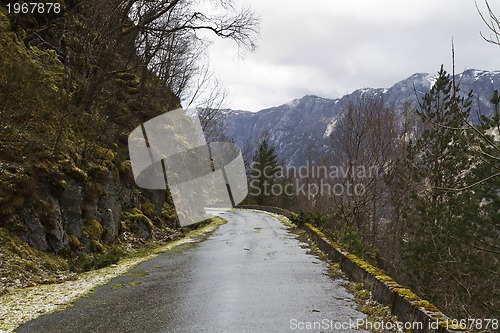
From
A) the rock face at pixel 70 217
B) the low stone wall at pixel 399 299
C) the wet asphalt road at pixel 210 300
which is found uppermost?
the rock face at pixel 70 217

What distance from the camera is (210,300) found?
785cm

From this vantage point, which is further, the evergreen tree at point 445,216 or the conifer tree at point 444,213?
the conifer tree at point 444,213

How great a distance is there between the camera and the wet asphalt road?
20.7 ft

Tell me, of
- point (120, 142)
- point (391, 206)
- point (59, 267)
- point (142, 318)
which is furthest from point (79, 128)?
point (391, 206)

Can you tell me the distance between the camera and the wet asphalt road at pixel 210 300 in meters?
→ 6.31

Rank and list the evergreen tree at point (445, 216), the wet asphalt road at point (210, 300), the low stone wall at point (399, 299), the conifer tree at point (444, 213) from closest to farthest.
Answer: the low stone wall at point (399, 299) < the wet asphalt road at point (210, 300) < the evergreen tree at point (445, 216) < the conifer tree at point (444, 213)

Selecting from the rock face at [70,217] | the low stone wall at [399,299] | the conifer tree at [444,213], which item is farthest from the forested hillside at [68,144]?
the conifer tree at [444,213]

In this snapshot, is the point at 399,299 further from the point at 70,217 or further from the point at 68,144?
the point at 68,144

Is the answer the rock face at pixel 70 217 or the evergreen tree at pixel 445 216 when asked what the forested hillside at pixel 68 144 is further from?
the evergreen tree at pixel 445 216

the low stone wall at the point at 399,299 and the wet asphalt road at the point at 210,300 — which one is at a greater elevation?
the low stone wall at the point at 399,299

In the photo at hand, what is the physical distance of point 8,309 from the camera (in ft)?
22.4

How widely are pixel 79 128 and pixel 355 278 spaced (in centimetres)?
1181

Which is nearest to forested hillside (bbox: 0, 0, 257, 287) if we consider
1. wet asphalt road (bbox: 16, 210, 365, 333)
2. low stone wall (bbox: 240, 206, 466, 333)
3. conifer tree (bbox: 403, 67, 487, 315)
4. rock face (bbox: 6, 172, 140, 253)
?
rock face (bbox: 6, 172, 140, 253)

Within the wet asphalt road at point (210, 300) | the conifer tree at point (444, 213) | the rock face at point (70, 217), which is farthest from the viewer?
the conifer tree at point (444, 213)
